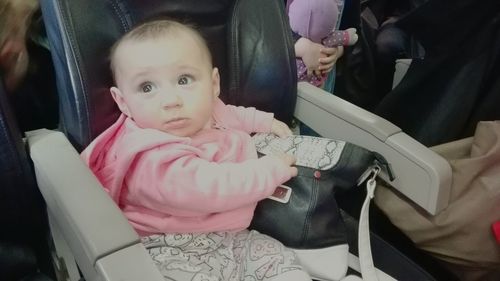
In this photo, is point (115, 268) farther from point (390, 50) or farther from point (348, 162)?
point (390, 50)

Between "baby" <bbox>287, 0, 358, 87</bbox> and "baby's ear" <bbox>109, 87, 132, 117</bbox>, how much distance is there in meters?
0.60

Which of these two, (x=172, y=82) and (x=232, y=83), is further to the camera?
(x=232, y=83)

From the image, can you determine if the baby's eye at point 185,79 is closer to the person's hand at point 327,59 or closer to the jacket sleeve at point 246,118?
the jacket sleeve at point 246,118

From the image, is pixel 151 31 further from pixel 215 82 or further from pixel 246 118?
pixel 246 118

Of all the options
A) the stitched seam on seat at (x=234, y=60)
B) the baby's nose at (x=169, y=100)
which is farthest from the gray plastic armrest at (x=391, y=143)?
the baby's nose at (x=169, y=100)

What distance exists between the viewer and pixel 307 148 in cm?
109

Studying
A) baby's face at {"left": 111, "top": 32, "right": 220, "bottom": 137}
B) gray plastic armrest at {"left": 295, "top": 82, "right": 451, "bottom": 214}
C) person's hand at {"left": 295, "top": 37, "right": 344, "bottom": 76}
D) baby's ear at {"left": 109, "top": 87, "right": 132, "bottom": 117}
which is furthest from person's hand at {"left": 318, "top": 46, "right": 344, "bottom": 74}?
baby's ear at {"left": 109, "top": 87, "right": 132, "bottom": 117}

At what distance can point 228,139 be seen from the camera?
42.8 inches

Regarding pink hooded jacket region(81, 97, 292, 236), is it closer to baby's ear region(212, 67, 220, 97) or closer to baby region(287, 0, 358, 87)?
baby's ear region(212, 67, 220, 97)

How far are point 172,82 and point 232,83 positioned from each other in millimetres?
254

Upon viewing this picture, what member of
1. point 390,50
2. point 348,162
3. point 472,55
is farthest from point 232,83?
point 390,50

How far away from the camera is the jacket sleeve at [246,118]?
116cm

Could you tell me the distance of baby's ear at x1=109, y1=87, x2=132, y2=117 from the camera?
1004mm

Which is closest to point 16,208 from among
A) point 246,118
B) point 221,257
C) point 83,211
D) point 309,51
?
point 83,211
